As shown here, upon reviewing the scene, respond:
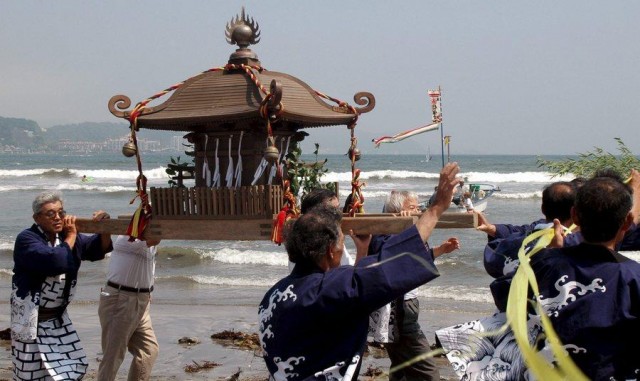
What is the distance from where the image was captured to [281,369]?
3582mm

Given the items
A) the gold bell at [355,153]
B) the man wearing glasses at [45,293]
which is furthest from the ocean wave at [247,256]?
the gold bell at [355,153]

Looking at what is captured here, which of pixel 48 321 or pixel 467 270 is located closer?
pixel 48 321

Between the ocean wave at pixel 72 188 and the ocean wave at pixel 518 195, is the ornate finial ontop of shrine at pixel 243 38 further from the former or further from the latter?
the ocean wave at pixel 72 188

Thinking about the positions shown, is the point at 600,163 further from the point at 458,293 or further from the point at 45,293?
the point at 45,293

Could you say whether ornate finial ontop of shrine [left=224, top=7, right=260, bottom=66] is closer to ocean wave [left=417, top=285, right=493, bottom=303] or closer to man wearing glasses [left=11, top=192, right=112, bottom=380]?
man wearing glasses [left=11, top=192, right=112, bottom=380]

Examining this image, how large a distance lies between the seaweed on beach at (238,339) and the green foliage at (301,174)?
4.41 meters

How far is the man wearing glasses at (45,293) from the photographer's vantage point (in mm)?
5500

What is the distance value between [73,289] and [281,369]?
270cm

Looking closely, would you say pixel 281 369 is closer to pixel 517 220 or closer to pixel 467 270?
pixel 467 270

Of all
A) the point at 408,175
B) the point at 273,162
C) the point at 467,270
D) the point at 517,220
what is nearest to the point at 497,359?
the point at 273,162

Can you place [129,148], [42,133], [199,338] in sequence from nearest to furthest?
[129,148], [199,338], [42,133]

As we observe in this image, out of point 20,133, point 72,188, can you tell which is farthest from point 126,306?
point 20,133

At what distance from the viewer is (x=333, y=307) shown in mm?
3404

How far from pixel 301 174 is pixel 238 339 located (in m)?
5.05
